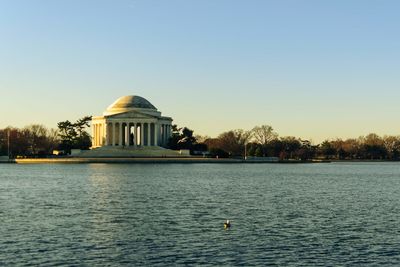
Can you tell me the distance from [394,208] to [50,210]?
22.6 meters

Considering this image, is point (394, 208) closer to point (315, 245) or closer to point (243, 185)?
point (315, 245)

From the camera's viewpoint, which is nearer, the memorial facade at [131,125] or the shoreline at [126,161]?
the shoreline at [126,161]

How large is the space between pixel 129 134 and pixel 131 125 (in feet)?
10.7

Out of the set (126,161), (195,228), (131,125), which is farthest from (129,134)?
(195,228)

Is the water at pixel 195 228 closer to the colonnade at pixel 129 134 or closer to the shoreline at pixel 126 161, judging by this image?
the shoreline at pixel 126 161

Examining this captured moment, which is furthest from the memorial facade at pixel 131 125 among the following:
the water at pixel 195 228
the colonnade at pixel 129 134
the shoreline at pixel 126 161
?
Result: the water at pixel 195 228

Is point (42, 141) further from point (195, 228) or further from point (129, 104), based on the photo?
point (195, 228)

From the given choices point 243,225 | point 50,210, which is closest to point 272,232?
point 243,225

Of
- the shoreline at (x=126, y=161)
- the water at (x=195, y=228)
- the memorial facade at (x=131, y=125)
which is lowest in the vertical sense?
the water at (x=195, y=228)

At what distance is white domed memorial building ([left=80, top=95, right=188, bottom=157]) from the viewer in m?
167

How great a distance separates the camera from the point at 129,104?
171500 millimetres

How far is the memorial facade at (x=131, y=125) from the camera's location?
16700 cm

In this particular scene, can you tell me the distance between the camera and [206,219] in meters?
38.3

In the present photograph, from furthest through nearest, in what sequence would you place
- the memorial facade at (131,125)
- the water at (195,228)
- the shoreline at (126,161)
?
1. the memorial facade at (131,125)
2. the shoreline at (126,161)
3. the water at (195,228)
